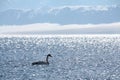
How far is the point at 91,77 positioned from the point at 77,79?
2.97m

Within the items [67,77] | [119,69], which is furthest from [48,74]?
[119,69]

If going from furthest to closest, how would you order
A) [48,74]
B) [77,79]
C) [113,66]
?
1. [113,66]
2. [48,74]
3. [77,79]

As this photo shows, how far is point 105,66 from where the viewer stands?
9862 cm

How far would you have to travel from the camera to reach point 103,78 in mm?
78375

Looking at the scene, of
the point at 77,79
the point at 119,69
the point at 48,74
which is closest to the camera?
the point at 77,79

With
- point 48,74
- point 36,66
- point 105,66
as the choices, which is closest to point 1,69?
point 36,66

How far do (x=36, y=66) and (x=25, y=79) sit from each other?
19605 mm

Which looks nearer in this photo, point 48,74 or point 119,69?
point 48,74

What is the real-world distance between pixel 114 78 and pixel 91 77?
3.73 metres

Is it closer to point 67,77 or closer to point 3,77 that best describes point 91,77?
point 67,77

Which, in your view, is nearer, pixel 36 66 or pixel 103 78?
pixel 103 78

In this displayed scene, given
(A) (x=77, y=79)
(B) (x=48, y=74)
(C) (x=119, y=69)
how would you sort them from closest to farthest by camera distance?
(A) (x=77, y=79), (B) (x=48, y=74), (C) (x=119, y=69)

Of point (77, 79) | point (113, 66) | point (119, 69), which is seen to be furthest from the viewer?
point (113, 66)

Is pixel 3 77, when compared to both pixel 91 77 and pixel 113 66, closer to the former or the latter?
pixel 91 77
